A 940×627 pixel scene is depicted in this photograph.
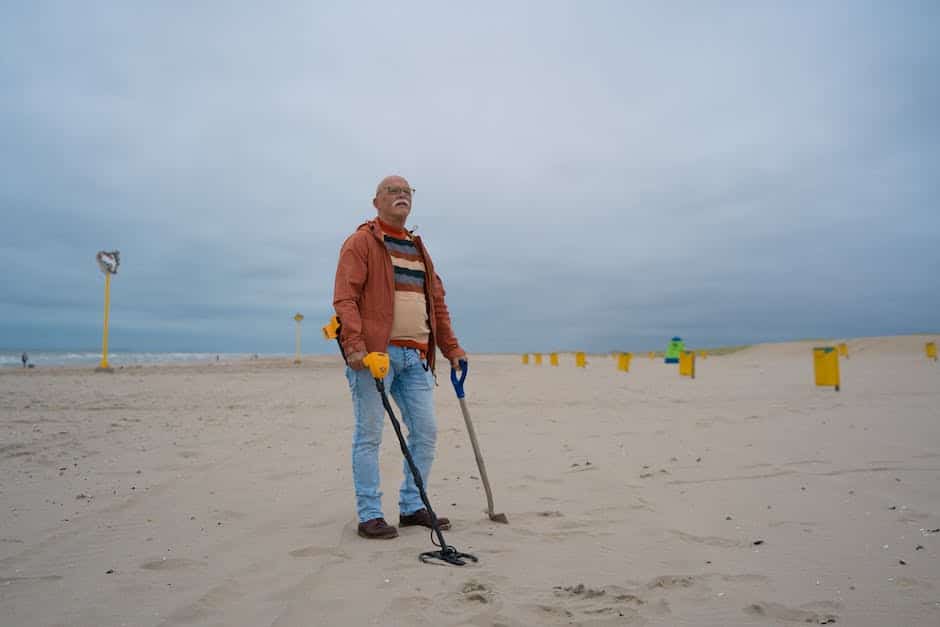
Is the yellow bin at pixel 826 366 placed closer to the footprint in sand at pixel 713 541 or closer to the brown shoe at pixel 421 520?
the footprint in sand at pixel 713 541

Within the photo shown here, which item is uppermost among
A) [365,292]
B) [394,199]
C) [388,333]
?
[394,199]

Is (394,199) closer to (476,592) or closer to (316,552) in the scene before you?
(316,552)

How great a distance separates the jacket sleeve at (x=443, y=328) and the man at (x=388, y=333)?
0.25 feet

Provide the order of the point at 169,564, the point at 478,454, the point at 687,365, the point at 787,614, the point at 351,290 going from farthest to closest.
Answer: the point at 687,365, the point at 478,454, the point at 351,290, the point at 169,564, the point at 787,614

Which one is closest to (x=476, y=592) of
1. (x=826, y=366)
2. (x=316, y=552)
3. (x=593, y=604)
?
(x=593, y=604)

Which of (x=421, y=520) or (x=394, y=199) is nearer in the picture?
(x=421, y=520)

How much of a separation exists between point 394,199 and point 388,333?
91cm

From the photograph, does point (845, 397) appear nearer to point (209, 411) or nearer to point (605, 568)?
point (605, 568)

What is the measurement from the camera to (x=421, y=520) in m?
3.89

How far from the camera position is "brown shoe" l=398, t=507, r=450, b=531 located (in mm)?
3854

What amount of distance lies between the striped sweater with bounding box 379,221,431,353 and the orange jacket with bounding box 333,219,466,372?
0.29 ft

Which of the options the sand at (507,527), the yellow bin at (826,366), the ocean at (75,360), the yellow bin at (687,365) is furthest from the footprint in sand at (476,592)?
the ocean at (75,360)

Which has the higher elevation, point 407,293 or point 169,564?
point 407,293

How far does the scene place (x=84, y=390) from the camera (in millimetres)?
13953
